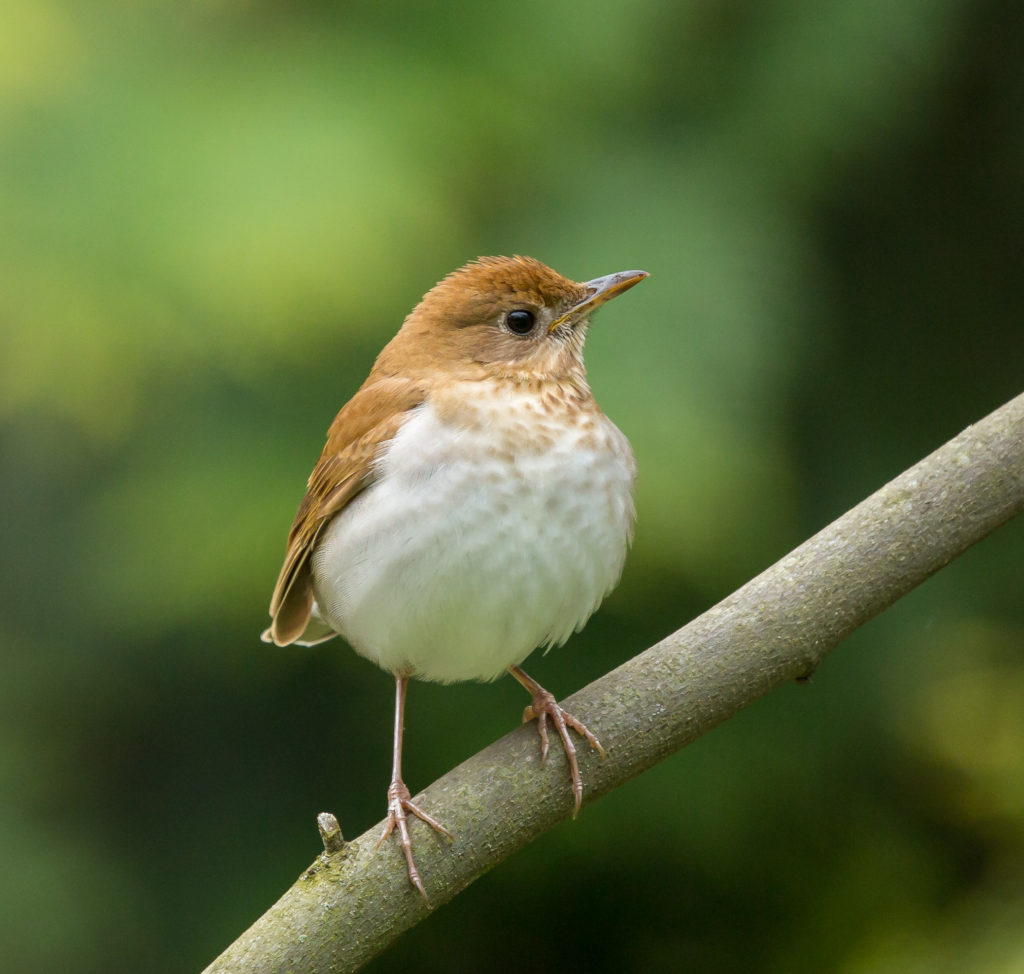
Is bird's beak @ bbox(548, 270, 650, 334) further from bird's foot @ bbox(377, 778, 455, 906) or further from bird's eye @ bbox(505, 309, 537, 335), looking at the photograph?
bird's foot @ bbox(377, 778, 455, 906)

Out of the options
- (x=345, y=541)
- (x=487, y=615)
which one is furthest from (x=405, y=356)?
(x=487, y=615)

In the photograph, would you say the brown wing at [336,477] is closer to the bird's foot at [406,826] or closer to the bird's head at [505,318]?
the bird's head at [505,318]

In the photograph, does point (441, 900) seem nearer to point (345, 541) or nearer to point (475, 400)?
point (345, 541)

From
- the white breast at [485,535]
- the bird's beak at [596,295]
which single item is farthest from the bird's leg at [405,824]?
the bird's beak at [596,295]

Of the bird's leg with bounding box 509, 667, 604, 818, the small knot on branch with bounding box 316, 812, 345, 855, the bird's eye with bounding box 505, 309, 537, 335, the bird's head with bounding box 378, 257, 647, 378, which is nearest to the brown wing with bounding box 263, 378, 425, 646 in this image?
the bird's head with bounding box 378, 257, 647, 378

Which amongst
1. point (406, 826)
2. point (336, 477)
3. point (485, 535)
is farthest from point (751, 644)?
point (336, 477)

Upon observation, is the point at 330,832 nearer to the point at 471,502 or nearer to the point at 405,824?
the point at 405,824

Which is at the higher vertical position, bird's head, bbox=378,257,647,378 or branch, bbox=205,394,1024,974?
bird's head, bbox=378,257,647,378
